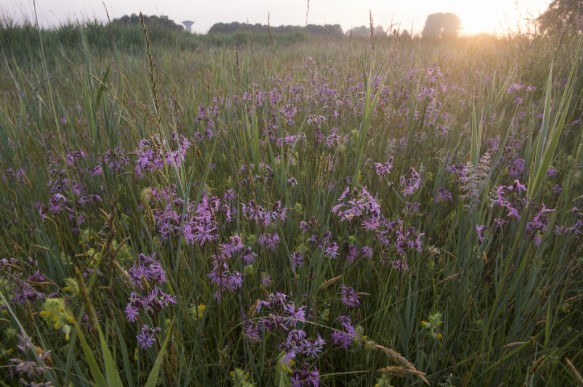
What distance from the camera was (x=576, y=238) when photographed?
2031 mm

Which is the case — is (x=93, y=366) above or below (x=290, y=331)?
above

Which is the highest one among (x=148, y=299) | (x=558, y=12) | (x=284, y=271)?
(x=558, y=12)

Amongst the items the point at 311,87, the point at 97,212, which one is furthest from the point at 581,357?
the point at 311,87

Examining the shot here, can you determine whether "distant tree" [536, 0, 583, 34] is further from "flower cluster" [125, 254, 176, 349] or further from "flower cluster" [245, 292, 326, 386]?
"flower cluster" [125, 254, 176, 349]

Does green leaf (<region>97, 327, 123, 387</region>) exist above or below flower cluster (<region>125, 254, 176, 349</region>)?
above

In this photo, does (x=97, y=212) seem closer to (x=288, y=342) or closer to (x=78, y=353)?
(x=78, y=353)

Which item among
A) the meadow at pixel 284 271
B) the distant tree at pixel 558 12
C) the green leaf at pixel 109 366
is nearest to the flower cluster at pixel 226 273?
the meadow at pixel 284 271

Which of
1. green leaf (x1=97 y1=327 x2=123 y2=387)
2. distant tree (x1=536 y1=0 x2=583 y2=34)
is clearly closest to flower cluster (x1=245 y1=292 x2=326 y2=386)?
green leaf (x1=97 y1=327 x2=123 y2=387)

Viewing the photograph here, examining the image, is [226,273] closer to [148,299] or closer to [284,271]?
[284,271]

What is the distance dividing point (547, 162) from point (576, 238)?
3.15 feet

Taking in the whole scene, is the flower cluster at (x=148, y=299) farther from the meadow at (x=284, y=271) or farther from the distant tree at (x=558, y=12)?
the distant tree at (x=558, y=12)

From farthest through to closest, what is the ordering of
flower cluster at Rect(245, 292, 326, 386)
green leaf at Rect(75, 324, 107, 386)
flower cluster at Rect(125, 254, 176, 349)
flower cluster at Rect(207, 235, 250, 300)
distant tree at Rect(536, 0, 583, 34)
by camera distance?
distant tree at Rect(536, 0, 583, 34) → flower cluster at Rect(207, 235, 250, 300) → flower cluster at Rect(245, 292, 326, 386) → flower cluster at Rect(125, 254, 176, 349) → green leaf at Rect(75, 324, 107, 386)

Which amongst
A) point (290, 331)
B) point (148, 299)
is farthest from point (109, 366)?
point (290, 331)

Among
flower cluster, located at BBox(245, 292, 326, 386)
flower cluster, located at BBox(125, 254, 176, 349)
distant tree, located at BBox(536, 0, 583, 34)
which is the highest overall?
distant tree, located at BBox(536, 0, 583, 34)
